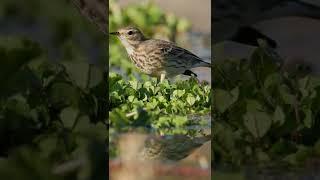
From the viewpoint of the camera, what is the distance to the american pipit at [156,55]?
295 cm

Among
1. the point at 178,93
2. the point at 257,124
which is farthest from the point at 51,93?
the point at 257,124

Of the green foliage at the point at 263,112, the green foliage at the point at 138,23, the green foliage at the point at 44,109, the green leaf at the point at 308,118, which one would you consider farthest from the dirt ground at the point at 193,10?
the green leaf at the point at 308,118

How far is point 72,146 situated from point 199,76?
1.70 ft

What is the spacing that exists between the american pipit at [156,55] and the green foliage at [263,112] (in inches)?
5.3

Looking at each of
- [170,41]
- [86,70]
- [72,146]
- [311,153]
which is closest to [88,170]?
[72,146]

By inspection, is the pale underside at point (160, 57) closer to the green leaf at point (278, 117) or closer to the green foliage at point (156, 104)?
the green foliage at point (156, 104)

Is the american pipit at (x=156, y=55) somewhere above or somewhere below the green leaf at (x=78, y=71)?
above

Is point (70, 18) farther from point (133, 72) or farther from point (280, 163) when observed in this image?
point (280, 163)

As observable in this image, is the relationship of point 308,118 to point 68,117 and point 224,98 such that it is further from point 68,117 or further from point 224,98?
point 68,117

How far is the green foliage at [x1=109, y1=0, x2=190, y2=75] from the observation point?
2.96 meters

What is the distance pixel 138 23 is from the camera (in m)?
3.03

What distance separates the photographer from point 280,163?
10.1 feet

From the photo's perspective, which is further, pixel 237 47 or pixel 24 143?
pixel 237 47

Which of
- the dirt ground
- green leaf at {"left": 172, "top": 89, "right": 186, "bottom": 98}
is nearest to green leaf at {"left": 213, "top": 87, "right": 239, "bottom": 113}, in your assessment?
green leaf at {"left": 172, "top": 89, "right": 186, "bottom": 98}
